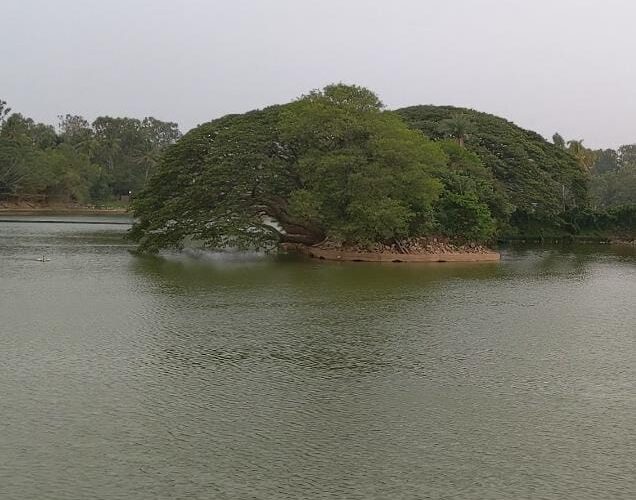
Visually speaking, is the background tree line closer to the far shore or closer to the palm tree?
the far shore

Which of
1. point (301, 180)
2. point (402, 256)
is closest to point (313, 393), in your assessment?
point (402, 256)

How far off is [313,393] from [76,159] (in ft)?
206

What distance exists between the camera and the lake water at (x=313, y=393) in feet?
18.1

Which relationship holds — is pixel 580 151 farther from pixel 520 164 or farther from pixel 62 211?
pixel 62 211

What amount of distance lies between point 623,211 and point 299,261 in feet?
79.2

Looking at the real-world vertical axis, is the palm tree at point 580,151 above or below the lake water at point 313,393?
above

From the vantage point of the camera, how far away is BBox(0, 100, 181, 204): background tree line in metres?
57.2

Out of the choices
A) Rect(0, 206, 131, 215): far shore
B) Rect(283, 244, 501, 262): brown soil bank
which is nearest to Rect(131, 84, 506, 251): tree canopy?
Rect(283, 244, 501, 262): brown soil bank

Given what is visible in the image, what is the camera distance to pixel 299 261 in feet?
79.9

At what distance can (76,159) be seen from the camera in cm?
6544

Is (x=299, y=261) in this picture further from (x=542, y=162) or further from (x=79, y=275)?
(x=542, y=162)

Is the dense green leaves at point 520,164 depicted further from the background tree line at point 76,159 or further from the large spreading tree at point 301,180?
the background tree line at point 76,159

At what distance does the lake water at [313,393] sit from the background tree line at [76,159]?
44.8 m

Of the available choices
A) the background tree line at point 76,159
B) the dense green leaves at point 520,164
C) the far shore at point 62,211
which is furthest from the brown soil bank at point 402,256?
the far shore at point 62,211
